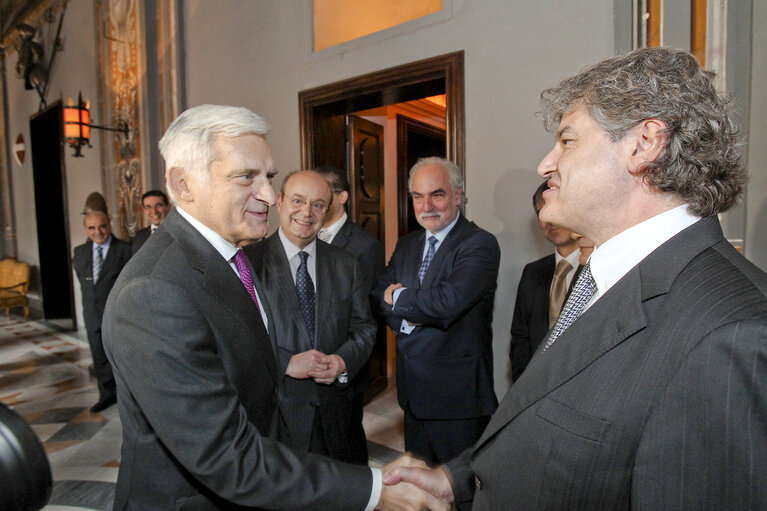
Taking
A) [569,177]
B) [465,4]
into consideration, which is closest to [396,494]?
[569,177]

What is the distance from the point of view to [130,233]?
644 centimetres

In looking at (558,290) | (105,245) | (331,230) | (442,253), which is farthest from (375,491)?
(105,245)

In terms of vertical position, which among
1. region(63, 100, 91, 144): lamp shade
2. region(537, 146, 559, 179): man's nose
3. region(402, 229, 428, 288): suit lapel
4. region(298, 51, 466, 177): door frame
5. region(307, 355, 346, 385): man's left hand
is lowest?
region(307, 355, 346, 385): man's left hand

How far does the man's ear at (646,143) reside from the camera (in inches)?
38.1

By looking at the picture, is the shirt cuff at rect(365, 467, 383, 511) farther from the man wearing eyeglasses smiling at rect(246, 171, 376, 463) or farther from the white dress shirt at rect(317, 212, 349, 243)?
the white dress shirt at rect(317, 212, 349, 243)

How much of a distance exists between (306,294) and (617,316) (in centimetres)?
163

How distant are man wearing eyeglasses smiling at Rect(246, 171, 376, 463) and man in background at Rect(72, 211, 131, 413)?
2753 millimetres

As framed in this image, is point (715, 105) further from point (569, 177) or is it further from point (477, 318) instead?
point (477, 318)

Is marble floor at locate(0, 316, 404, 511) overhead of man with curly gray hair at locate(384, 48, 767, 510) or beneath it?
beneath

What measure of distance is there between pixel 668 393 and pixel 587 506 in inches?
10.4

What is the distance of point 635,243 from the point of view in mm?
1003

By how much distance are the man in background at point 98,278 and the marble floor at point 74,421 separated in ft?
0.94

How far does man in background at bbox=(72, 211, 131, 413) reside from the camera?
4.36 metres

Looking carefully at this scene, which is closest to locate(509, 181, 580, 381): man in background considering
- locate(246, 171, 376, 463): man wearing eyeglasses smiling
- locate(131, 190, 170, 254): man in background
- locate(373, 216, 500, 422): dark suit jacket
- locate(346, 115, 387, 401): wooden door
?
locate(373, 216, 500, 422): dark suit jacket
